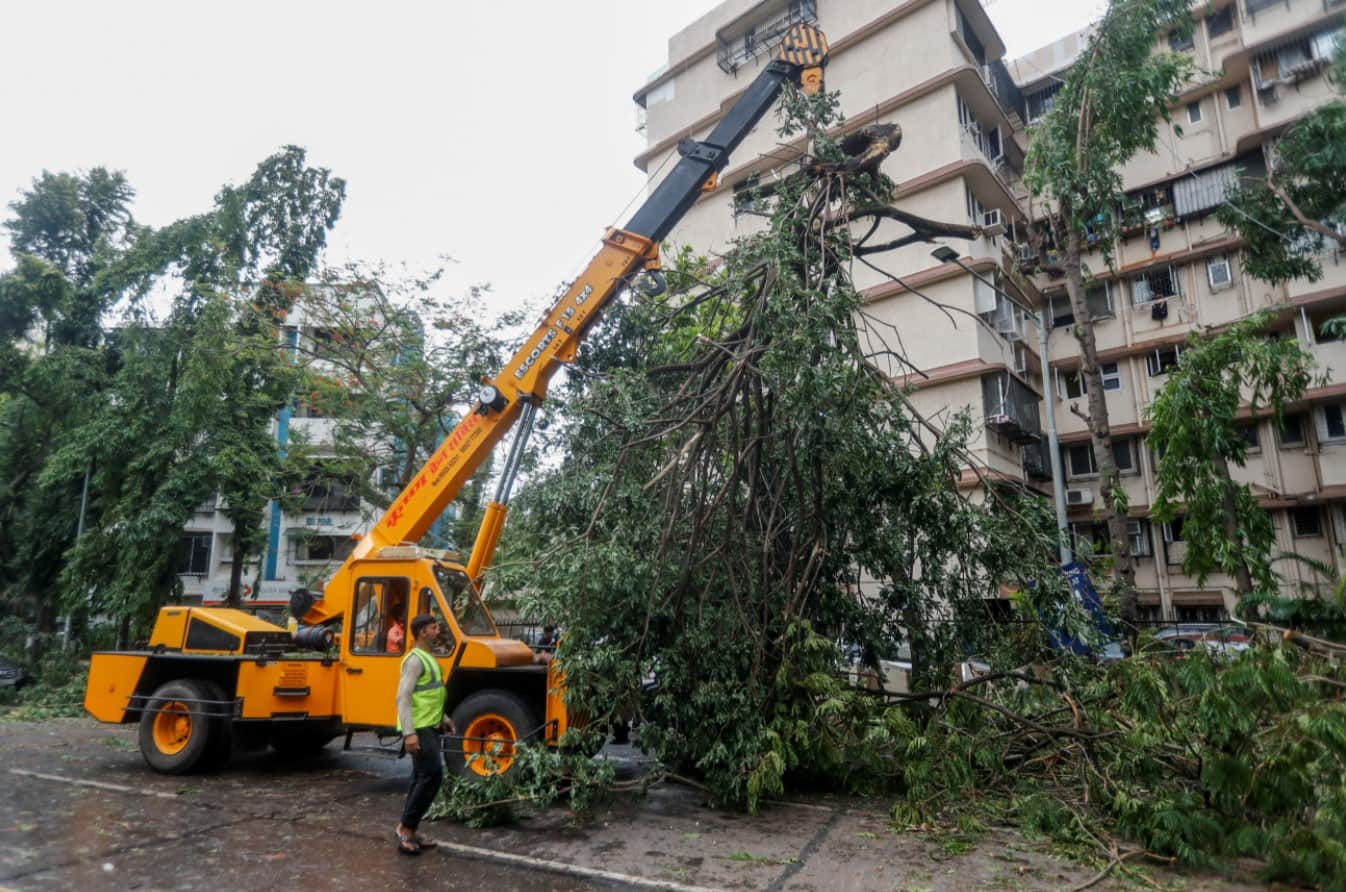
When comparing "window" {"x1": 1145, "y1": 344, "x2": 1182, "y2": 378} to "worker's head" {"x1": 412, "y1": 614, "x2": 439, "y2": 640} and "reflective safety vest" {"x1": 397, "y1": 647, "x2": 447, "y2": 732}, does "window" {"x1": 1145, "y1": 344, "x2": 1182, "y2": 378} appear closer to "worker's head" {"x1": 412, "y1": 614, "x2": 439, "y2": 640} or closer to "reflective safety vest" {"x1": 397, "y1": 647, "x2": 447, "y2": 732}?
"worker's head" {"x1": 412, "y1": 614, "x2": 439, "y2": 640}

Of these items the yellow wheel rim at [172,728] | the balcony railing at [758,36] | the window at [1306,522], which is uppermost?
the balcony railing at [758,36]

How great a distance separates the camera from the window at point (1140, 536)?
814 inches

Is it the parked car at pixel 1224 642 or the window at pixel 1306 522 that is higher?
the window at pixel 1306 522

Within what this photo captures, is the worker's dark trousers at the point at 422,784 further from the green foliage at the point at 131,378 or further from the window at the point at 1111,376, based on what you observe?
the window at the point at 1111,376

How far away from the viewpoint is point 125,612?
582 inches

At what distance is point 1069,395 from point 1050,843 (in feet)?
63.5

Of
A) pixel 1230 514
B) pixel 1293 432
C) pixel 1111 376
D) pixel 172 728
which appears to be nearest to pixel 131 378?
pixel 172 728

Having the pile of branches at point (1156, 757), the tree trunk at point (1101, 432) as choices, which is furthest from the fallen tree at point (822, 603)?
the tree trunk at point (1101, 432)

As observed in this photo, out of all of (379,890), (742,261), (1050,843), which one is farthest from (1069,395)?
(379,890)

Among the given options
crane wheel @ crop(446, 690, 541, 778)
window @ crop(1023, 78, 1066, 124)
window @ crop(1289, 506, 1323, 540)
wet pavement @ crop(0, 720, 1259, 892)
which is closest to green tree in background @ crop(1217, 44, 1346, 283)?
window @ crop(1289, 506, 1323, 540)

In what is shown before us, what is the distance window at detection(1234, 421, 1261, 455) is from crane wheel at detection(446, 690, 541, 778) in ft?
63.0

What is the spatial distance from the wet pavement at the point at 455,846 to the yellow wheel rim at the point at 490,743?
2.04 ft

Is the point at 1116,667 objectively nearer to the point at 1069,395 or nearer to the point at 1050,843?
the point at 1050,843

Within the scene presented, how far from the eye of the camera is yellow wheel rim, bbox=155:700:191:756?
8312 mm
